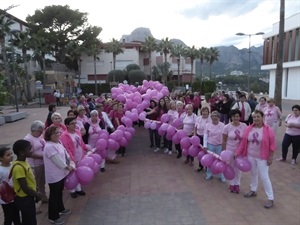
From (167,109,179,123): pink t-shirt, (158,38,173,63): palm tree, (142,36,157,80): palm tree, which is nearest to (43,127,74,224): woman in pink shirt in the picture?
(167,109,179,123): pink t-shirt

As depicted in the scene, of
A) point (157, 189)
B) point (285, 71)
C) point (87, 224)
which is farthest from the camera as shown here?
point (285, 71)

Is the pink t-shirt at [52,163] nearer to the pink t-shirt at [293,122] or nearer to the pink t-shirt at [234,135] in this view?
the pink t-shirt at [234,135]

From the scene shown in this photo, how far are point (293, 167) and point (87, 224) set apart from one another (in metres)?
5.36

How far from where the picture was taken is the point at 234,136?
5.61 meters

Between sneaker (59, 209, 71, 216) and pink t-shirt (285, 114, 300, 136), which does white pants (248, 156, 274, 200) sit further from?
sneaker (59, 209, 71, 216)

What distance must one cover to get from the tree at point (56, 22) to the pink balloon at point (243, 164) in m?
48.4

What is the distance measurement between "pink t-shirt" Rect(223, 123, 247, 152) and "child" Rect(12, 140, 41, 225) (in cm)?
356

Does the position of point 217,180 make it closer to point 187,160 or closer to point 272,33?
point 187,160

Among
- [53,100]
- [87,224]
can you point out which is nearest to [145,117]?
[87,224]

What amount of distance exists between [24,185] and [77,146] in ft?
6.28

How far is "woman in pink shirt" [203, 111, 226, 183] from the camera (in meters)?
6.21

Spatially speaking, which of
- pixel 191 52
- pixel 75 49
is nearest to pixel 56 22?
pixel 75 49

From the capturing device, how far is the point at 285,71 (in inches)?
1395

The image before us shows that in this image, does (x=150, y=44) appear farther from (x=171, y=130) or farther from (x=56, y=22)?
(x=171, y=130)
